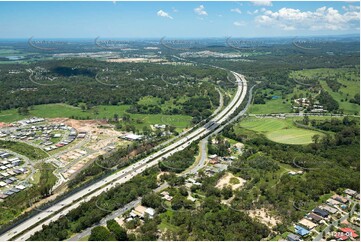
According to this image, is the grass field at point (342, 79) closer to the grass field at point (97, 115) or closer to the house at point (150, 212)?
the grass field at point (97, 115)

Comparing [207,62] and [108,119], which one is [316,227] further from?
[207,62]

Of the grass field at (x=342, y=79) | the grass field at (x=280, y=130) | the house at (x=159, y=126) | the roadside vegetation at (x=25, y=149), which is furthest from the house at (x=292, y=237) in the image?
the grass field at (x=342, y=79)

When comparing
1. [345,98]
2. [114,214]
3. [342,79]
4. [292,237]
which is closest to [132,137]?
[114,214]

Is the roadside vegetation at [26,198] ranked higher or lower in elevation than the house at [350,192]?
lower

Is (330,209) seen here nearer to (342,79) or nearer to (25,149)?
(25,149)

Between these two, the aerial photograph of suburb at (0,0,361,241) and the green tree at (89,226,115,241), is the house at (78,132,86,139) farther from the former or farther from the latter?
the green tree at (89,226,115,241)

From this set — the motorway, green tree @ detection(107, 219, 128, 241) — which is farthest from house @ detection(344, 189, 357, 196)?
green tree @ detection(107, 219, 128, 241)
